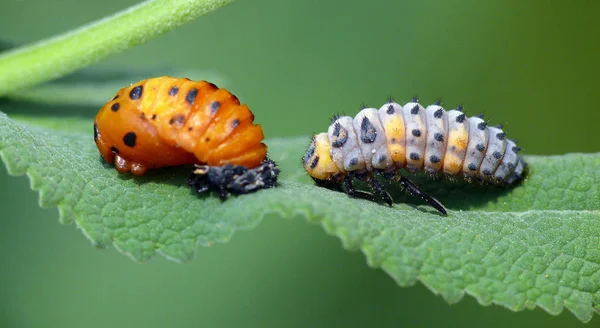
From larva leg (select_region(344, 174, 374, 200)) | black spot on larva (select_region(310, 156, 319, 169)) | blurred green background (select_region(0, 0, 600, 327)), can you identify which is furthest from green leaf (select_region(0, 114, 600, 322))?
blurred green background (select_region(0, 0, 600, 327))

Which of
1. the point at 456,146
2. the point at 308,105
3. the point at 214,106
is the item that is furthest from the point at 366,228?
the point at 308,105

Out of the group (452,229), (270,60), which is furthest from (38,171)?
(270,60)

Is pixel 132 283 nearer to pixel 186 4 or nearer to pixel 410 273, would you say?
pixel 186 4

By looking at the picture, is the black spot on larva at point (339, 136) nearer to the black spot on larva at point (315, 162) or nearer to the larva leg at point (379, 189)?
the black spot on larva at point (315, 162)

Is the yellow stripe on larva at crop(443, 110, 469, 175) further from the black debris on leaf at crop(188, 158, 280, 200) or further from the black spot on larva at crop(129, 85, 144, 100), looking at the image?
the black spot on larva at crop(129, 85, 144, 100)

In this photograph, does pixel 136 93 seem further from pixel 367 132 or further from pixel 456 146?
pixel 456 146

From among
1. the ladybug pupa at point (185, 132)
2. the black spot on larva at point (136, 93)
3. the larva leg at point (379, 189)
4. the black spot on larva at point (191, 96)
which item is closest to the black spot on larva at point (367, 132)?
the larva leg at point (379, 189)
